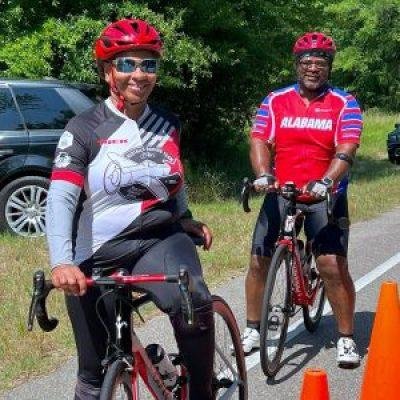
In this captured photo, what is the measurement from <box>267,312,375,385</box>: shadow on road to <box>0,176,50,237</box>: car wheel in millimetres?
4304

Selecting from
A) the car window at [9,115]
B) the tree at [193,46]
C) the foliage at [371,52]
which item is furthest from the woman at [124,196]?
the foliage at [371,52]

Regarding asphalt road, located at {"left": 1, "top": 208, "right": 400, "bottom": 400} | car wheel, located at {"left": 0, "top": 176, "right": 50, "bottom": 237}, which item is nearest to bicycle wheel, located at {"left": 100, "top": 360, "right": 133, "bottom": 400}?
asphalt road, located at {"left": 1, "top": 208, "right": 400, "bottom": 400}

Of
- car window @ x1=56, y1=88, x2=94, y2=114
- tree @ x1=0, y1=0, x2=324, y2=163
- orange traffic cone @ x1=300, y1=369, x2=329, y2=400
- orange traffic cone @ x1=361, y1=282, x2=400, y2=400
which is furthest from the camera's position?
tree @ x1=0, y1=0, x2=324, y2=163

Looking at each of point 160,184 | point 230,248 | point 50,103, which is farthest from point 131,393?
point 50,103

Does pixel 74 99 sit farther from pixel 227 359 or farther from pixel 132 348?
pixel 132 348

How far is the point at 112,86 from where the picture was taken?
3.51 meters

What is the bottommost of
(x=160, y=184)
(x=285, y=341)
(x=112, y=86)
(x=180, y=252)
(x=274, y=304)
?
(x=285, y=341)

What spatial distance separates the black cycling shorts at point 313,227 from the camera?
557 cm

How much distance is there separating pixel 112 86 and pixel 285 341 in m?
3.05

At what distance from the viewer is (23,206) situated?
32.1ft

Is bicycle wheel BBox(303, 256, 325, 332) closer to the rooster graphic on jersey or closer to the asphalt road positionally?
the asphalt road

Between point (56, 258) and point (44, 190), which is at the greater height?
point (56, 258)

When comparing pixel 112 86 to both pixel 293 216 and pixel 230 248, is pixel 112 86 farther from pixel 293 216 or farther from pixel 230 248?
pixel 230 248

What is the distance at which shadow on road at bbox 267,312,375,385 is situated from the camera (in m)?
5.56
